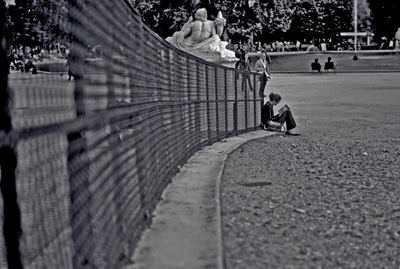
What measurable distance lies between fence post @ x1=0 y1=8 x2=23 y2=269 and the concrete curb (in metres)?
0.87

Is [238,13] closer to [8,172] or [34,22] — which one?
[8,172]

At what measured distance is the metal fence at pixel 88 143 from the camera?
9.32 ft

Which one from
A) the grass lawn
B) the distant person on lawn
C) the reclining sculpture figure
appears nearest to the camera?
the distant person on lawn

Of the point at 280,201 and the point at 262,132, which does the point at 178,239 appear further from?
the point at 262,132

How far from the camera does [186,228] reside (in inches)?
184

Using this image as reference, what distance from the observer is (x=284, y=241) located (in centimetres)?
493

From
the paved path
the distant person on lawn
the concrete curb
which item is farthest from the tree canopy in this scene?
the concrete curb

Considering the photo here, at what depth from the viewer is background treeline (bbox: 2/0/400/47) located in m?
2.62

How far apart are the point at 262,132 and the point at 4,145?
11.1m

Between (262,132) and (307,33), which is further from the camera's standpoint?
(307,33)

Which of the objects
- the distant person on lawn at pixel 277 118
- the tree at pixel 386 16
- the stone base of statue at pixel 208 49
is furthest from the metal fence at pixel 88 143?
the tree at pixel 386 16

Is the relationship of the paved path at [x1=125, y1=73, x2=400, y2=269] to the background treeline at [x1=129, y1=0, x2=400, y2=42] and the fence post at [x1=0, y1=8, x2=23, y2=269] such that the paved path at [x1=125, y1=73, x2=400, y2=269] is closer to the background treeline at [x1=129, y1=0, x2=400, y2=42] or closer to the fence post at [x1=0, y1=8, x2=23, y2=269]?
the fence post at [x1=0, y1=8, x2=23, y2=269]

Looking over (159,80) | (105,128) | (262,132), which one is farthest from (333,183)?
(262,132)

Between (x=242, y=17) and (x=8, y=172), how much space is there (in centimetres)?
5006
